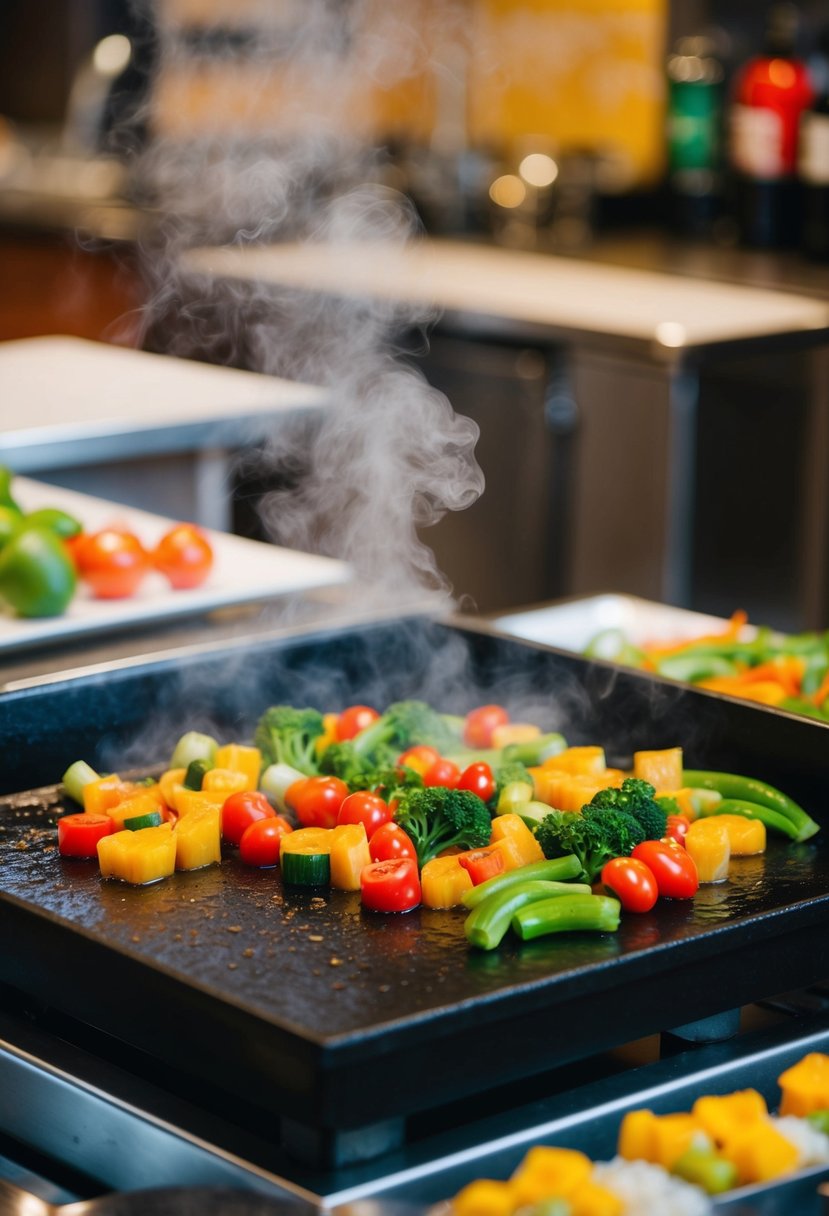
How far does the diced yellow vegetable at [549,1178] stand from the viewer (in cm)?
128

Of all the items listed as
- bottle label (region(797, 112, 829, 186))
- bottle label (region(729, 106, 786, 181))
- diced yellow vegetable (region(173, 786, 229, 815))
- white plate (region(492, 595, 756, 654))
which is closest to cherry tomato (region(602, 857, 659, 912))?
diced yellow vegetable (region(173, 786, 229, 815))

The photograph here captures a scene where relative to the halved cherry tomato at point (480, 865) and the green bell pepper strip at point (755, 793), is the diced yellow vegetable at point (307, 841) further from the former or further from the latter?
the green bell pepper strip at point (755, 793)

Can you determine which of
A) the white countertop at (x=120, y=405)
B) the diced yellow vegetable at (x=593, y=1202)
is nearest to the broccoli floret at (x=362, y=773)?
the diced yellow vegetable at (x=593, y=1202)

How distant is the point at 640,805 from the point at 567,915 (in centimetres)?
20

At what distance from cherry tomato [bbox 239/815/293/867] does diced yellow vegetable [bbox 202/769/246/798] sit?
0.15m

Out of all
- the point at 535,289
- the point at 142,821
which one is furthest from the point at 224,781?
the point at 535,289

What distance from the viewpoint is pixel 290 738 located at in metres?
2.06

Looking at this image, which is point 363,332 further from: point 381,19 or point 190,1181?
point 190,1181

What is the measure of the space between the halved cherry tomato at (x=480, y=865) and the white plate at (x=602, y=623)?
1100 millimetres

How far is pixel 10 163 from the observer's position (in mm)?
6984

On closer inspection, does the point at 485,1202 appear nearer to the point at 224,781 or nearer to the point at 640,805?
the point at 640,805

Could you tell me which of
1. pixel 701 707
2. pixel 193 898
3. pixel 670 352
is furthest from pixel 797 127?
pixel 193 898

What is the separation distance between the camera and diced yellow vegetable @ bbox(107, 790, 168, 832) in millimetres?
1823

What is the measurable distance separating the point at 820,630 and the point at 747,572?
235mm
